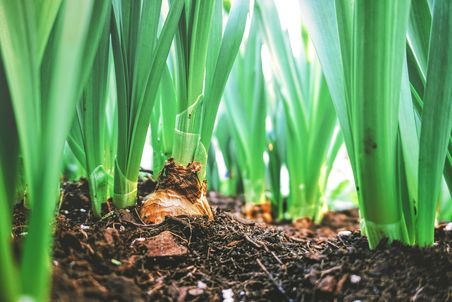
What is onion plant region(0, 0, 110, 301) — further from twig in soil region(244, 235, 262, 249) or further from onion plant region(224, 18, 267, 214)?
onion plant region(224, 18, 267, 214)

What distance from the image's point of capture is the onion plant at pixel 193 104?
822 mm

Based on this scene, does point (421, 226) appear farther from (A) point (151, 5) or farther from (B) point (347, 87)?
(A) point (151, 5)

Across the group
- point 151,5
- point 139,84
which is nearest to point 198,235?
point 139,84

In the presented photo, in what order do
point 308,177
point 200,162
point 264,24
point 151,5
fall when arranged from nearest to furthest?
point 151,5 → point 200,162 → point 264,24 → point 308,177

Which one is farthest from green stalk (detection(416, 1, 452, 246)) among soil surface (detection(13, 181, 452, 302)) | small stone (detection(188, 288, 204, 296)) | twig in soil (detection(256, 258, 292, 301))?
small stone (detection(188, 288, 204, 296))

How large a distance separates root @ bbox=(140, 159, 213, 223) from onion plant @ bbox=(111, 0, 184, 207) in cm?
6

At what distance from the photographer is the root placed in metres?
0.81

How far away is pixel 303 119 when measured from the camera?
1.42 meters

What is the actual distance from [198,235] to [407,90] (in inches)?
17.0

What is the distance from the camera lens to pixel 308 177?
4.91ft

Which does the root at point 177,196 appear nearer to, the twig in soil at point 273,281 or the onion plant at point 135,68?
the onion plant at point 135,68

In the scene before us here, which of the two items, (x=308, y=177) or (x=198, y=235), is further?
(x=308, y=177)

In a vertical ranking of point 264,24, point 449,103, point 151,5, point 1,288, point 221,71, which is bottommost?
point 1,288

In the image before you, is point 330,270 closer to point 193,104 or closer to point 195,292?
point 195,292
